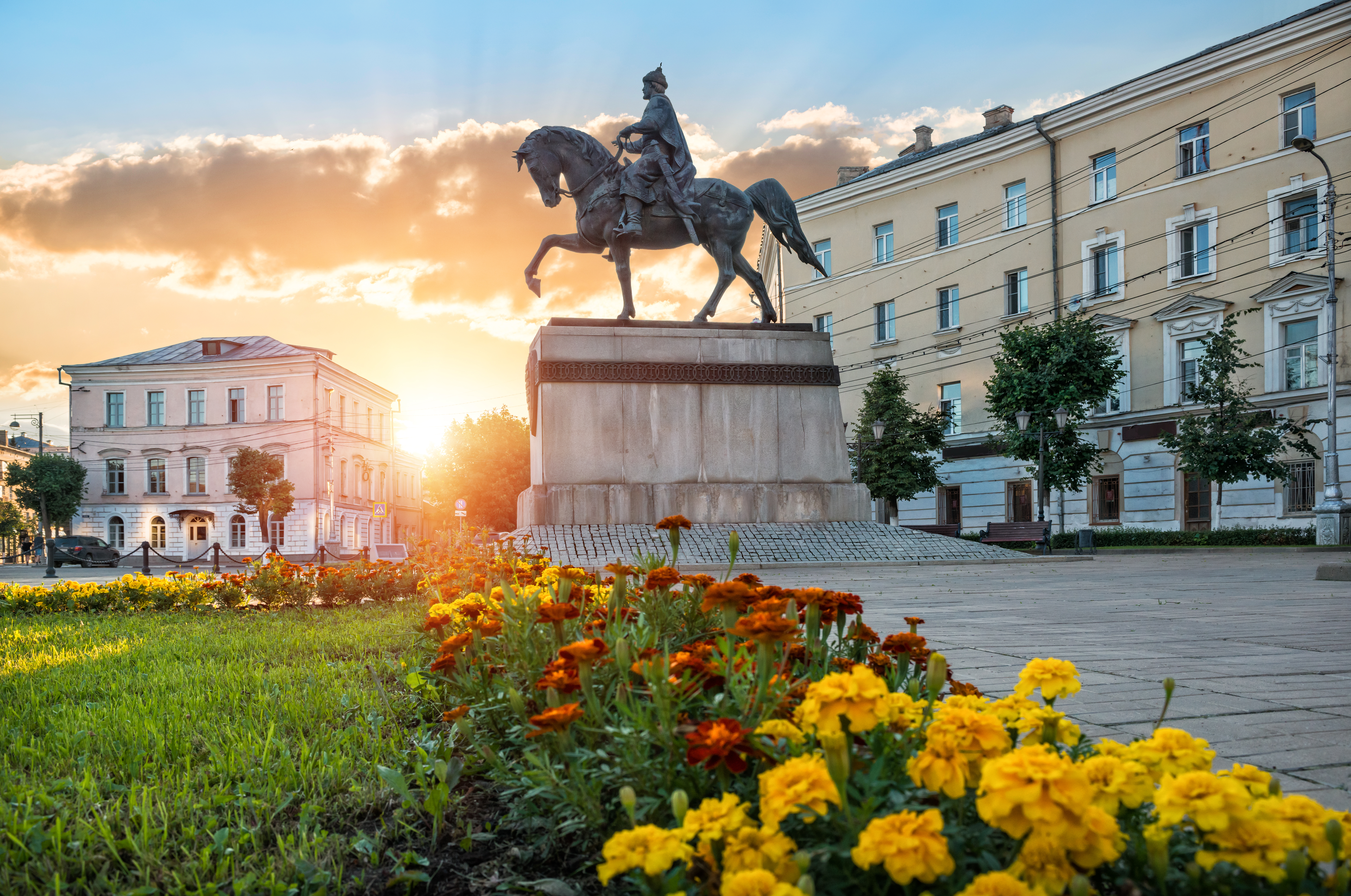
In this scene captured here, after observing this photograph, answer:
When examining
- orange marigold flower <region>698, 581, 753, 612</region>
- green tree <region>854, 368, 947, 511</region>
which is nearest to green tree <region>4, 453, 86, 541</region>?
green tree <region>854, 368, 947, 511</region>

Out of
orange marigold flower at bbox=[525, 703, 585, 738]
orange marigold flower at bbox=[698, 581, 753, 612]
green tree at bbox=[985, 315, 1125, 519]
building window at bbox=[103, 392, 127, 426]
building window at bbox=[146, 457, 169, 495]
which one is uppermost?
building window at bbox=[103, 392, 127, 426]

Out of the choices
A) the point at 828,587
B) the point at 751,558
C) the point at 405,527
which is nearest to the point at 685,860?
the point at 828,587

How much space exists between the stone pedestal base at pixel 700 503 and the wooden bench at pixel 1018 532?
8975 millimetres

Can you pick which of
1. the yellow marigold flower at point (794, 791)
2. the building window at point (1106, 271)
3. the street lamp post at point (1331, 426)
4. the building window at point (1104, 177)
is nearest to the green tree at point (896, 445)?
the building window at point (1106, 271)

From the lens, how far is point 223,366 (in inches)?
2271

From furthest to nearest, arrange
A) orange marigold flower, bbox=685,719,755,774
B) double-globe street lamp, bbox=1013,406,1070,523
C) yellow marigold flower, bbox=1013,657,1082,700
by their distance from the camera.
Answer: double-globe street lamp, bbox=1013,406,1070,523 → yellow marigold flower, bbox=1013,657,1082,700 → orange marigold flower, bbox=685,719,755,774

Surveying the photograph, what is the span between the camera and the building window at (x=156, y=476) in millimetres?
57469

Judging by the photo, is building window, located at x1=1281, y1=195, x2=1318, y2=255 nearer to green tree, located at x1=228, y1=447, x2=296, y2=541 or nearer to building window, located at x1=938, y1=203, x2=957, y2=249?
building window, located at x1=938, y1=203, x2=957, y2=249

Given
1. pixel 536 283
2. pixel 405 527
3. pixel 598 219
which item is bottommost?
pixel 405 527

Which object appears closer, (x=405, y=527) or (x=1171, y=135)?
(x=1171, y=135)

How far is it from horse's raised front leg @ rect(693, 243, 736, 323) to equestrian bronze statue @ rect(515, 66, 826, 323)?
15 millimetres

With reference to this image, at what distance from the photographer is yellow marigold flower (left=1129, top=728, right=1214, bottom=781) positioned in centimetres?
153

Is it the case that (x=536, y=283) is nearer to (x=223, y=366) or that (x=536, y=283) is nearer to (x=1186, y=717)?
(x=1186, y=717)

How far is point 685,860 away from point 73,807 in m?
2.28
